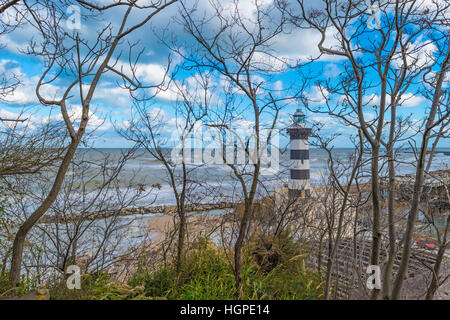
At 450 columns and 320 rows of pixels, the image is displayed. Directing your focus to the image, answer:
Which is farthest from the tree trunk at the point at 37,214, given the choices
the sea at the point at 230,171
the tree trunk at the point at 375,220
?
the tree trunk at the point at 375,220

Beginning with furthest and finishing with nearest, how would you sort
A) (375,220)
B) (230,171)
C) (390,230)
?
(230,171), (390,230), (375,220)

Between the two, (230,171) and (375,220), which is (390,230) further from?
(230,171)

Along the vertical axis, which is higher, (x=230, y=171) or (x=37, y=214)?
(x=230, y=171)

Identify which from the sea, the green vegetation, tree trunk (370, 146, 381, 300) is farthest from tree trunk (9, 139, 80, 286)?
tree trunk (370, 146, 381, 300)

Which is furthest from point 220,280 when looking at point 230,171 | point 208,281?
point 230,171

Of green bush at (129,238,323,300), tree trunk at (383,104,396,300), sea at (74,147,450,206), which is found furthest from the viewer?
sea at (74,147,450,206)

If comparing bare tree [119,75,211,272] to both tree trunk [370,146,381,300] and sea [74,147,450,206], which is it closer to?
sea [74,147,450,206]

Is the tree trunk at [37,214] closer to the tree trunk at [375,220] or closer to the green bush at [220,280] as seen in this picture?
the green bush at [220,280]

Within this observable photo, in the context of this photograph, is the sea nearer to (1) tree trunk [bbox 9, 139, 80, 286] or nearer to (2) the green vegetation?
(2) the green vegetation

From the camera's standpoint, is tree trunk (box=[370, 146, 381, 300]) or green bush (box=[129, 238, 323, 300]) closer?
tree trunk (box=[370, 146, 381, 300])

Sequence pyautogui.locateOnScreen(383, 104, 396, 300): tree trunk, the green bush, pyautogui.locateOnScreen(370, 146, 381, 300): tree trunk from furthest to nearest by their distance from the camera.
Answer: the green bush < pyautogui.locateOnScreen(370, 146, 381, 300): tree trunk < pyautogui.locateOnScreen(383, 104, 396, 300): tree trunk

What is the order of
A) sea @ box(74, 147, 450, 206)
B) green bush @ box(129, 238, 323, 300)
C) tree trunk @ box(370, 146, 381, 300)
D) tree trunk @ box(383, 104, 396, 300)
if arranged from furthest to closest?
1. sea @ box(74, 147, 450, 206)
2. green bush @ box(129, 238, 323, 300)
3. tree trunk @ box(370, 146, 381, 300)
4. tree trunk @ box(383, 104, 396, 300)

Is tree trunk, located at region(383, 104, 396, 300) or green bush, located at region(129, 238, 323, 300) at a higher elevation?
tree trunk, located at region(383, 104, 396, 300)
